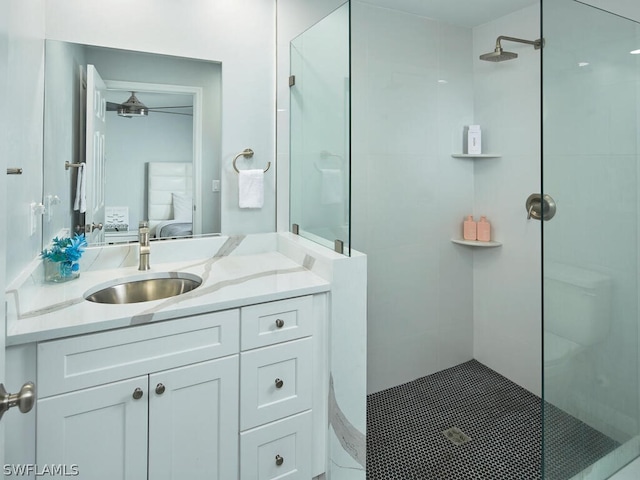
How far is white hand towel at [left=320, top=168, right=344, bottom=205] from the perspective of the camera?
176 centimetres

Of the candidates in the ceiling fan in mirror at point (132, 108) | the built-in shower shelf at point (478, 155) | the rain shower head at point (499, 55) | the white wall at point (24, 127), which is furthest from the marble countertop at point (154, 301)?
the rain shower head at point (499, 55)

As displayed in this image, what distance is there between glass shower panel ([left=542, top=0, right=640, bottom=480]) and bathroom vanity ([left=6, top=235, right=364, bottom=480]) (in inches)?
32.6

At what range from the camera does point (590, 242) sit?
1468mm

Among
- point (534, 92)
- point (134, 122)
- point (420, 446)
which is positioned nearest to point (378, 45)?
point (534, 92)

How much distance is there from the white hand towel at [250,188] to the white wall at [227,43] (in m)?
0.04

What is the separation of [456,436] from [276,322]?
4.07ft

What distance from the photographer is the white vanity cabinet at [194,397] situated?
117 cm

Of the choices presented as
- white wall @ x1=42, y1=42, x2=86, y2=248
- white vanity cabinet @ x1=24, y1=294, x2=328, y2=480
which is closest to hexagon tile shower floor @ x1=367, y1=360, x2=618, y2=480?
white vanity cabinet @ x1=24, y1=294, x2=328, y2=480

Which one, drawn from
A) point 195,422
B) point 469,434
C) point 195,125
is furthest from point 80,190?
point 469,434

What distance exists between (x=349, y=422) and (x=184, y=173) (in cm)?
136

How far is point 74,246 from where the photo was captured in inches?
59.9

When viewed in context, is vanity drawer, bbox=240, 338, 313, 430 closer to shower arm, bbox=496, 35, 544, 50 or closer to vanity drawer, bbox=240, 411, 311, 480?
vanity drawer, bbox=240, 411, 311, 480

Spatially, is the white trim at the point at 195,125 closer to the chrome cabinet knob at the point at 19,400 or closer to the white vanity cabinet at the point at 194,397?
the white vanity cabinet at the point at 194,397

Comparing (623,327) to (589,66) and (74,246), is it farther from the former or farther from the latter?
(74,246)
